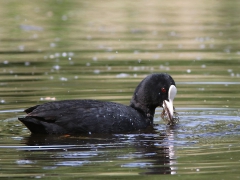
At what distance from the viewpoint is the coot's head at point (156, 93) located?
10.0 metres

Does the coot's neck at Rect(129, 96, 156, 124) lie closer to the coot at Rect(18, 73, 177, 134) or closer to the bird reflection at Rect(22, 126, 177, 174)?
the coot at Rect(18, 73, 177, 134)

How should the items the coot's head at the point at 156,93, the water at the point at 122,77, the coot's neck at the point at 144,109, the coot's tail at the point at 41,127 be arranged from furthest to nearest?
the coot's neck at the point at 144,109, the coot's head at the point at 156,93, the coot's tail at the point at 41,127, the water at the point at 122,77

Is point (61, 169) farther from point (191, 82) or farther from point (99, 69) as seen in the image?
point (99, 69)

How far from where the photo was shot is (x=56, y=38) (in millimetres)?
19141

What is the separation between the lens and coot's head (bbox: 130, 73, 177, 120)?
1002 centimetres

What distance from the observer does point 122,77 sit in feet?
44.8

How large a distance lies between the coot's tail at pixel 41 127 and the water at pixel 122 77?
0.36 ft

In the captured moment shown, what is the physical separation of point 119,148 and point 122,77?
5.27 m

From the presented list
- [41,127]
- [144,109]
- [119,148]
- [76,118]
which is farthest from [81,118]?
[144,109]

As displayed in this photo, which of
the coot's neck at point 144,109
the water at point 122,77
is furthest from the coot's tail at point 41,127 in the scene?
the coot's neck at point 144,109

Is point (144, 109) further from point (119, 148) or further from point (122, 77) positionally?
point (122, 77)

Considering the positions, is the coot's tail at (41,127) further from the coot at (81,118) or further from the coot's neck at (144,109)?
the coot's neck at (144,109)

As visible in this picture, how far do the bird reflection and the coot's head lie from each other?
18.5 inches

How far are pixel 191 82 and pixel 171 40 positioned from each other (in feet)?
19.0
